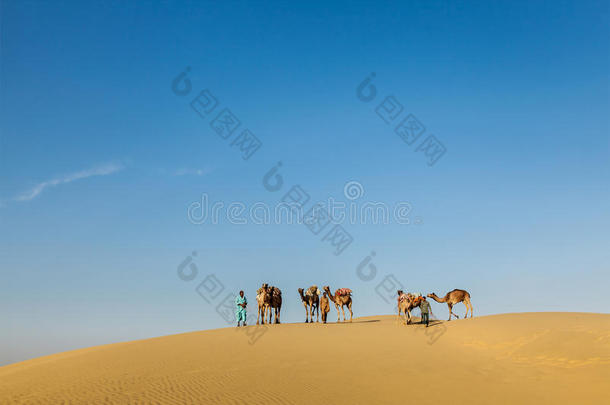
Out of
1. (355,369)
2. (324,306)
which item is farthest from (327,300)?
(355,369)

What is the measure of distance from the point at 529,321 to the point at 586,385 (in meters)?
7.62

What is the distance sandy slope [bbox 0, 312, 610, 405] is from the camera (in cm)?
1152

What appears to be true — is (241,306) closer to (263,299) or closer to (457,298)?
(263,299)

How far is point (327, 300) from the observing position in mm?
26391

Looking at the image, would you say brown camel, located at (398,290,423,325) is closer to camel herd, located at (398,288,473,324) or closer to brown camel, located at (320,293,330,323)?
camel herd, located at (398,288,473,324)

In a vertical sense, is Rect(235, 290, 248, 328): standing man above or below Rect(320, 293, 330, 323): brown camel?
above

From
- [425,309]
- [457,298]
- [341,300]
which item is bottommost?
[457,298]

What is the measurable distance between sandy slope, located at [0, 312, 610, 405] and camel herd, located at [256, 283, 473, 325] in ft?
9.82

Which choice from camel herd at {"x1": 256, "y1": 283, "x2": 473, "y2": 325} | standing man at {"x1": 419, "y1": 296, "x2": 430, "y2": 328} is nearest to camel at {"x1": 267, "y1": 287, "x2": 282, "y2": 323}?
camel herd at {"x1": 256, "y1": 283, "x2": 473, "y2": 325}

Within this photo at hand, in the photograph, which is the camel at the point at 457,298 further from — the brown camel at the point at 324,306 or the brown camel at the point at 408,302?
the brown camel at the point at 324,306

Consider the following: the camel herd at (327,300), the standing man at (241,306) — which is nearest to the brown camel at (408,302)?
the camel herd at (327,300)

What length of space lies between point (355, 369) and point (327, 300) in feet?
40.6

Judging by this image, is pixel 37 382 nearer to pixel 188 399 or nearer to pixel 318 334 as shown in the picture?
pixel 188 399

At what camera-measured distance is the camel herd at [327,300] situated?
2344 centimetres
